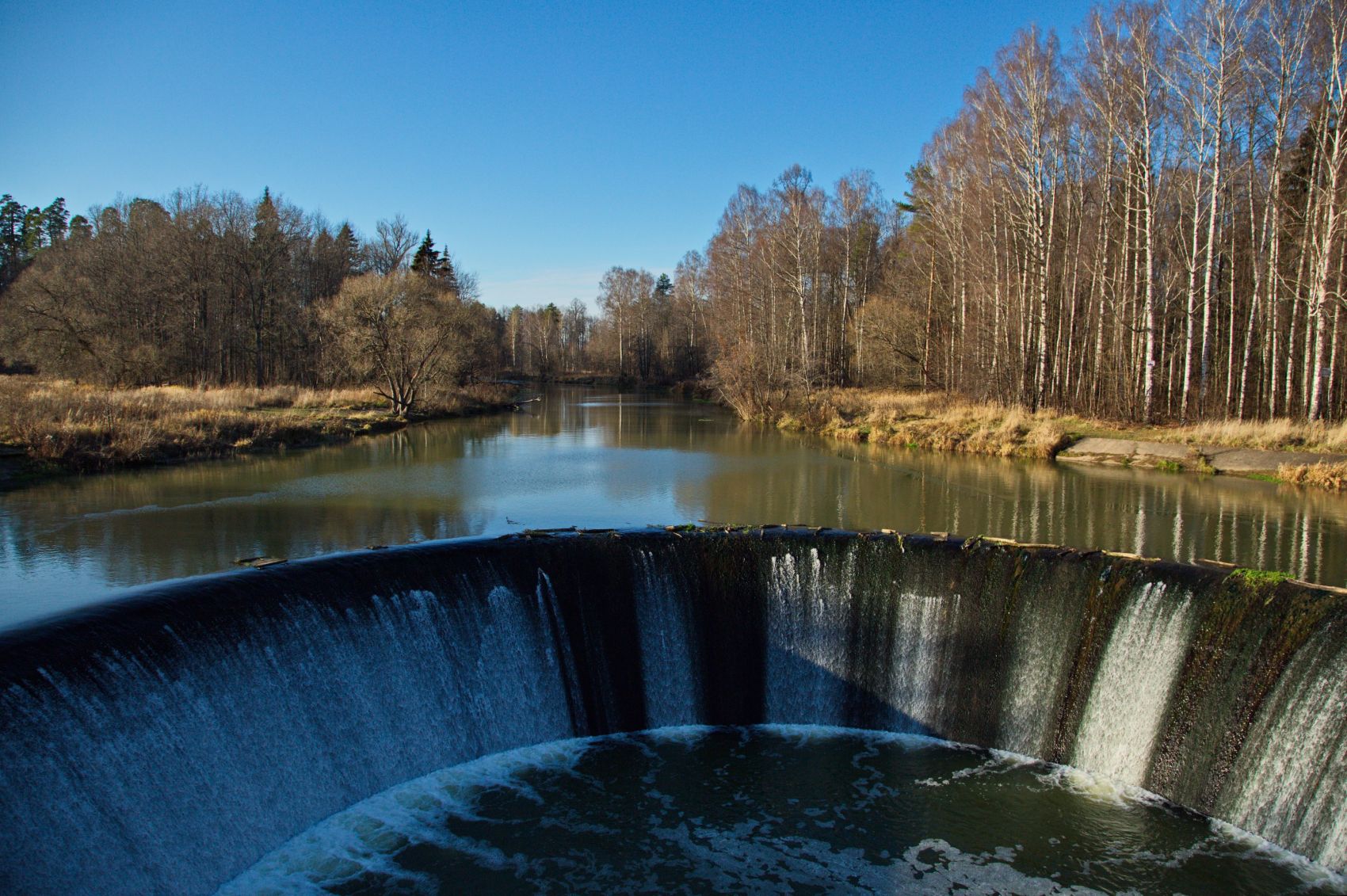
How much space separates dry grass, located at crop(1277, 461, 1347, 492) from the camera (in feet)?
51.4

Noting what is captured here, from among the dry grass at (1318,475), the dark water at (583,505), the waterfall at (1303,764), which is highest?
the dry grass at (1318,475)

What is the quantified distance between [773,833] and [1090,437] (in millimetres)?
18029

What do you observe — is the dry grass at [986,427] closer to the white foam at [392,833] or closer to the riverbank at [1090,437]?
the riverbank at [1090,437]

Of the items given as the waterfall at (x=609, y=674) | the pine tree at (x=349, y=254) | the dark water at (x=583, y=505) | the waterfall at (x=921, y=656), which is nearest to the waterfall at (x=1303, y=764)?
the waterfall at (x=609, y=674)

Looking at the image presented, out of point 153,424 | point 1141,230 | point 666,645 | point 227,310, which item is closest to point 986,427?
point 1141,230

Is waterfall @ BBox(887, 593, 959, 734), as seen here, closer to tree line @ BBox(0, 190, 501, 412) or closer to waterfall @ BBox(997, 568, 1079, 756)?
waterfall @ BBox(997, 568, 1079, 756)

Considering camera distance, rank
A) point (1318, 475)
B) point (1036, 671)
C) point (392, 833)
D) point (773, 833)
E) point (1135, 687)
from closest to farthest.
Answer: point (392, 833) < point (773, 833) < point (1135, 687) < point (1036, 671) < point (1318, 475)

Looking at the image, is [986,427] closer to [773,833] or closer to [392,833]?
[773,833]

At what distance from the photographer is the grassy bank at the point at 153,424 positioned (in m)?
17.2

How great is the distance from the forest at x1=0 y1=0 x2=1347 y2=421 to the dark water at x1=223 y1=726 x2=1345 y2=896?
16113 mm

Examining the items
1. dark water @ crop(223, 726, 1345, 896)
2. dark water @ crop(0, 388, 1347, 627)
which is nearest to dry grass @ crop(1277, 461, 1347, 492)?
dark water @ crop(0, 388, 1347, 627)

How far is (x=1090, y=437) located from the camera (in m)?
21.3

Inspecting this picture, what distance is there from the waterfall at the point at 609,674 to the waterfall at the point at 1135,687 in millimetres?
20

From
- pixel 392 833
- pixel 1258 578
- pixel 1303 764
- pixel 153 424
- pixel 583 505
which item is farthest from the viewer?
pixel 153 424
